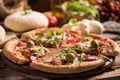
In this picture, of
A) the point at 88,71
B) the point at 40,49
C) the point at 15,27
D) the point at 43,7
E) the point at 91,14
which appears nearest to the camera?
the point at 88,71

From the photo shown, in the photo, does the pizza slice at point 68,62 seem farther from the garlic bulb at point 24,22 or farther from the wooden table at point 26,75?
the garlic bulb at point 24,22

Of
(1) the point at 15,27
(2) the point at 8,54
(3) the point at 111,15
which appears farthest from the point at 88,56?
(3) the point at 111,15

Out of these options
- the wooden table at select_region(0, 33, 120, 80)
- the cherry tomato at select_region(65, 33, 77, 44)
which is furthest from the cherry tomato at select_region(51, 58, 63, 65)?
the cherry tomato at select_region(65, 33, 77, 44)

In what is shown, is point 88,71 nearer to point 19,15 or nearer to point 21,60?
point 21,60

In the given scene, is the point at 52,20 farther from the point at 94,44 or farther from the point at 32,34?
the point at 94,44

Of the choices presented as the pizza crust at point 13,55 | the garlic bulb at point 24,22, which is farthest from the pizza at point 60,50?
the garlic bulb at point 24,22

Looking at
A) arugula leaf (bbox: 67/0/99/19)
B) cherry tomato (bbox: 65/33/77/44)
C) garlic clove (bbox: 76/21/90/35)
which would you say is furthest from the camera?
arugula leaf (bbox: 67/0/99/19)

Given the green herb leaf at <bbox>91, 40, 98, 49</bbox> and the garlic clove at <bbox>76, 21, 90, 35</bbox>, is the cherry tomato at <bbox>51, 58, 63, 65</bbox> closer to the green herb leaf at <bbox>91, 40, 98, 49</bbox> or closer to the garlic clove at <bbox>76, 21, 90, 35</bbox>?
the green herb leaf at <bbox>91, 40, 98, 49</bbox>
